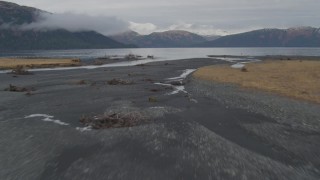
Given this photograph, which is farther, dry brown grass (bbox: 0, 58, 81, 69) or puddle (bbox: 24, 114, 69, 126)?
dry brown grass (bbox: 0, 58, 81, 69)

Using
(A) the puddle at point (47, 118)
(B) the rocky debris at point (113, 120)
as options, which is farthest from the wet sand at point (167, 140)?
(B) the rocky debris at point (113, 120)

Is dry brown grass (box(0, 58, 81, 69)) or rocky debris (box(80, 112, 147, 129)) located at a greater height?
rocky debris (box(80, 112, 147, 129))

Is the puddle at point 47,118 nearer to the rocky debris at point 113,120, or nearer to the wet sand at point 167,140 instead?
the wet sand at point 167,140

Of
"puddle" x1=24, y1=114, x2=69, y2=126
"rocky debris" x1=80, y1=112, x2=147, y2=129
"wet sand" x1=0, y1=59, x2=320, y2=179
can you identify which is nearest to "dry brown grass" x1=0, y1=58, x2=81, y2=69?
"wet sand" x1=0, y1=59, x2=320, y2=179

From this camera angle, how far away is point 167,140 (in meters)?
25.6

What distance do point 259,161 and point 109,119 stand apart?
13.5 metres

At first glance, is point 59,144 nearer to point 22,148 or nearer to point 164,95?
point 22,148

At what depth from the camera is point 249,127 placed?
29875 mm

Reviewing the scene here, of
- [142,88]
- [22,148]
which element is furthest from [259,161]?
[142,88]

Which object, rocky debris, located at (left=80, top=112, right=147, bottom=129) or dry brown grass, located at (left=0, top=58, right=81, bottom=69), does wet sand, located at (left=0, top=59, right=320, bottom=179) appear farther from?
dry brown grass, located at (left=0, top=58, right=81, bottom=69)

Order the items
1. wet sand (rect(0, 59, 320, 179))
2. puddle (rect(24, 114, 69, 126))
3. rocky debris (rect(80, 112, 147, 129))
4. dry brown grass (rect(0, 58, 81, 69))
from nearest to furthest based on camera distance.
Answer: wet sand (rect(0, 59, 320, 179)) < rocky debris (rect(80, 112, 147, 129)) < puddle (rect(24, 114, 69, 126)) < dry brown grass (rect(0, 58, 81, 69))

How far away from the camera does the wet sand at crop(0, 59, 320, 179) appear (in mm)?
A: 20500

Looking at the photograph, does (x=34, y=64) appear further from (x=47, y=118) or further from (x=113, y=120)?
(x=113, y=120)

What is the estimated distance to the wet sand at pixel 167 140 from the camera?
67.3 feet
